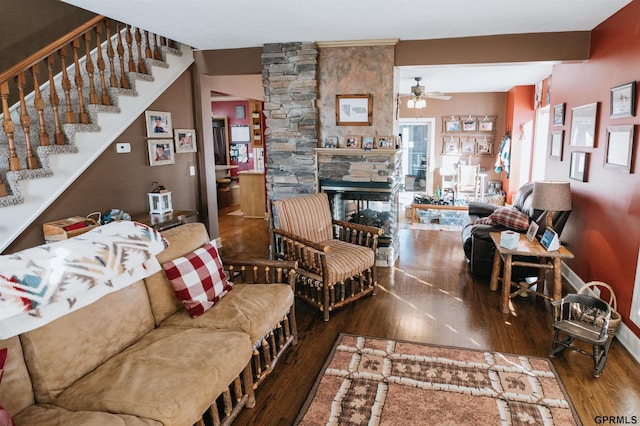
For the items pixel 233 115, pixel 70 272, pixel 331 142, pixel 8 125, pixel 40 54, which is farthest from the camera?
pixel 233 115

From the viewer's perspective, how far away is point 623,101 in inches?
121

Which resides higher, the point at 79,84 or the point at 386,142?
the point at 79,84

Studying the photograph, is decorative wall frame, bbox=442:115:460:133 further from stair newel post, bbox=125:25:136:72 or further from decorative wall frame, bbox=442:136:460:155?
stair newel post, bbox=125:25:136:72

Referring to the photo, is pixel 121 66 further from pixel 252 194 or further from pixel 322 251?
pixel 252 194

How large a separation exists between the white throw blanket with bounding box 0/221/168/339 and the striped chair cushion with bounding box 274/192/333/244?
1.48m

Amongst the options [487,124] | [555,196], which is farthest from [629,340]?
[487,124]

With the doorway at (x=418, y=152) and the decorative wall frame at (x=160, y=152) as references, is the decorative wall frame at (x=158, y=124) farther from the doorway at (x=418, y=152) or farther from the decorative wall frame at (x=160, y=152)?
the doorway at (x=418, y=152)

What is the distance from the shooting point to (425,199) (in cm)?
694

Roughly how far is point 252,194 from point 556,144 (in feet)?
15.4

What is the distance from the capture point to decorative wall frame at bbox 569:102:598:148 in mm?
3665

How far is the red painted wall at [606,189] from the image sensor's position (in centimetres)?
296

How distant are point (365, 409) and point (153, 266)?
4.69 ft

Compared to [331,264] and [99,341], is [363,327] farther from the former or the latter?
[99,341]

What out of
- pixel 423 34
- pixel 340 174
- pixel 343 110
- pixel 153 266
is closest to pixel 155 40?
pixel 343 110
